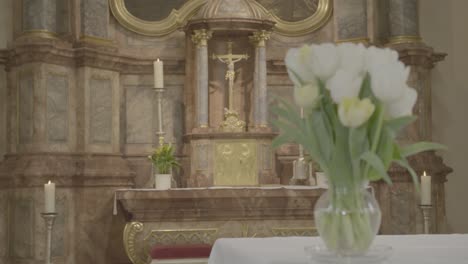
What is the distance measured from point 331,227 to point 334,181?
0.45ft

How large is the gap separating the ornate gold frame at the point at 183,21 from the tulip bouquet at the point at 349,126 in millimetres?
8009

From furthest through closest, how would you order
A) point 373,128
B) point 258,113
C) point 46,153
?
1. point 258,113
2. point 46,153
3. point 373,128

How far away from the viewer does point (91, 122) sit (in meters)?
9.43

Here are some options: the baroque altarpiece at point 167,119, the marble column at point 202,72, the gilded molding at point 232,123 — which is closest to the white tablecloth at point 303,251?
the baroque altarpiece at point 167,119

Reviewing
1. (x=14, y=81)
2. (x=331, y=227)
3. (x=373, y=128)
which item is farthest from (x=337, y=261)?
(x=14, y=81)

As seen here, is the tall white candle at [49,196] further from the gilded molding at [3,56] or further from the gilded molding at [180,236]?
the gilded molding at [3,56]

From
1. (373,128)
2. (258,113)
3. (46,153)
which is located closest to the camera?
(373,128)

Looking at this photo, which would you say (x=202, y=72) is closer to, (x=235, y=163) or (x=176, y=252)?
(x=235, y=163)

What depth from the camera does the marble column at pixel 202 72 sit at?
31.1 feet

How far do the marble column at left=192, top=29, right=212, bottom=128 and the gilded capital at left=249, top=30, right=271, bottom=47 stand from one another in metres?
0.56

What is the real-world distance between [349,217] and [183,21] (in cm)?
816

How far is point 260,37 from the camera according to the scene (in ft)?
31.6

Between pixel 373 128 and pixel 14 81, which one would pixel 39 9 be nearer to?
pixel 14 81

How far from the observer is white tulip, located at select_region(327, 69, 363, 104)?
86.5 inches
